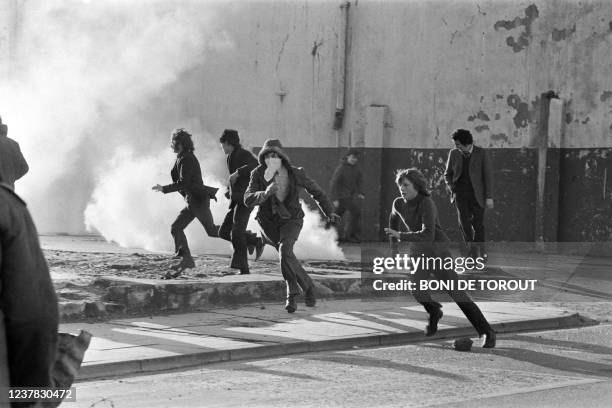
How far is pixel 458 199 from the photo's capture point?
14.2 metres

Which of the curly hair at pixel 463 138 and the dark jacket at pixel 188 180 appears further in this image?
the curly hair at pixel 463 138

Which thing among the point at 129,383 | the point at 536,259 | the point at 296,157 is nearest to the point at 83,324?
the point at 129,383

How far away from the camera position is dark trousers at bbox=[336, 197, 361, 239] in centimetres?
1952

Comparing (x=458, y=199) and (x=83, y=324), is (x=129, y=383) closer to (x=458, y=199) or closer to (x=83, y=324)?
(x=83, y=324)

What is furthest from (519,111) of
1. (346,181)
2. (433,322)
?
(433,322)

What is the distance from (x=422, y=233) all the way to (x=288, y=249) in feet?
6.50

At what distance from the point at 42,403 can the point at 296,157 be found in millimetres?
18055

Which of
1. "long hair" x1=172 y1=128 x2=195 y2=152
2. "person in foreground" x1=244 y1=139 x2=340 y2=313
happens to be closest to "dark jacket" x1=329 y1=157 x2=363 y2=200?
"long hair" x1=172 y1=128 x2=195 y2=152

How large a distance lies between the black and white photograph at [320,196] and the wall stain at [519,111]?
33 mm

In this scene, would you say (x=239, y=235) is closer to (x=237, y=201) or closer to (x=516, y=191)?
(x=237, y=201)

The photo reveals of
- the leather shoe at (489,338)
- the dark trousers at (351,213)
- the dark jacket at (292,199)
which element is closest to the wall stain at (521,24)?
the dark trousers at (351,213)

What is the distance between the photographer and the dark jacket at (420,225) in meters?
9.08

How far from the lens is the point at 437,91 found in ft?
64.0

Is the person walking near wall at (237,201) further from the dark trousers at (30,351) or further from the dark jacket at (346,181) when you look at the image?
the dark trousers at (30,351)
